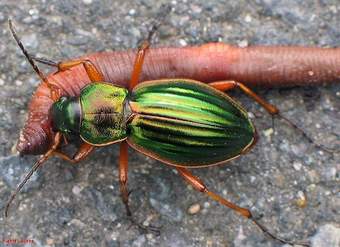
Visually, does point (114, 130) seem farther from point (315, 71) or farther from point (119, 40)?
point (315, 71)

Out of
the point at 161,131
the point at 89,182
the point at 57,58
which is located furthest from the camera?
the point at 57,58

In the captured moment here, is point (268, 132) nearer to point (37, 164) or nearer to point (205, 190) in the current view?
point (205, 190)

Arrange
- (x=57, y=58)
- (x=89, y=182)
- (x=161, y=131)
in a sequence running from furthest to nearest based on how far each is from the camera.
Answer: (x=57, y=58) < (x=89, y=182) < (x=161, y=131)

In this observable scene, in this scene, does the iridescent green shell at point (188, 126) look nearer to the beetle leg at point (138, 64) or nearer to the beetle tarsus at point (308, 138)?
the beetle leg at point (138, 64)

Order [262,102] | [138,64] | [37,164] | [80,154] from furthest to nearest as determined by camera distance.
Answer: [262,102], [138,64], [80,154], [37,164]

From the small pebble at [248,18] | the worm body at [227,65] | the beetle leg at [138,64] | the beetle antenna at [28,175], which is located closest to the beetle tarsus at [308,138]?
the worm body at [227,65]

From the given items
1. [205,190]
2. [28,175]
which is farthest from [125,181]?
[28,175]

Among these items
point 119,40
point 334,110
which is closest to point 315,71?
point 334,110
